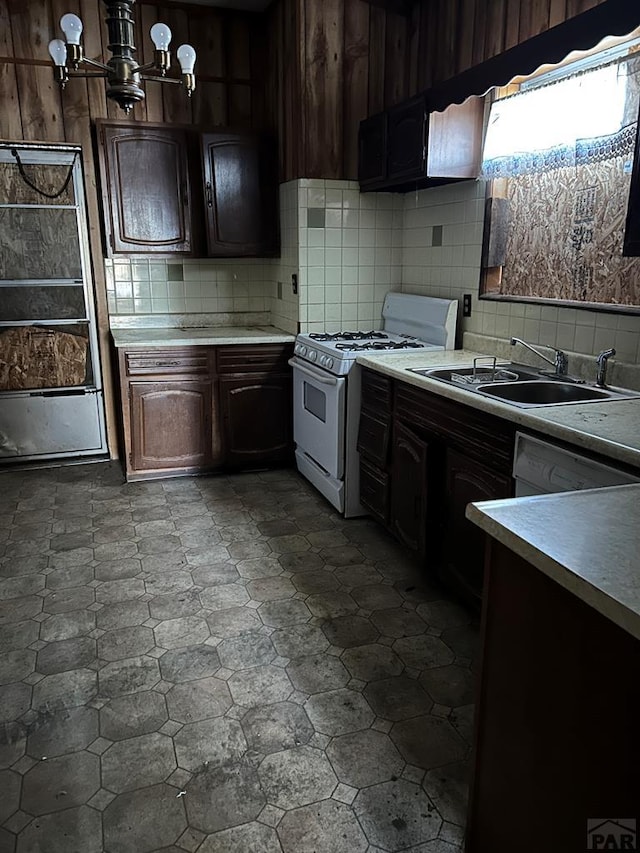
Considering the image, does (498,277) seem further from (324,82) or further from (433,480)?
(324,82)

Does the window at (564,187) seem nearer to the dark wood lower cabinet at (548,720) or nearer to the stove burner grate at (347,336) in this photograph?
the stove burner grate at (347,336)

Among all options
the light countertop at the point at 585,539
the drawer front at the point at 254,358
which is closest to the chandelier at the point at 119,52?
the drawer front at the point at 254,358

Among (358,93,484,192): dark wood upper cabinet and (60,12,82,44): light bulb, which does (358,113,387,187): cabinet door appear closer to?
(358,93,484,192): dark wood upper cabinet

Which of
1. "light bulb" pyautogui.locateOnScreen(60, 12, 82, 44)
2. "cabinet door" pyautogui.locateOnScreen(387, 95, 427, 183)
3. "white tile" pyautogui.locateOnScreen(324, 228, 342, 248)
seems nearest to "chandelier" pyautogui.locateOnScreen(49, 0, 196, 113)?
"light bulb" pyautogui.locateOnScreen(60, 12, 82, 44)

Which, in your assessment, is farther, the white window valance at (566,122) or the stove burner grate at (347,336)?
the stove burner grate at (347,336)

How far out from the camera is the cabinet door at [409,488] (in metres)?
2.67

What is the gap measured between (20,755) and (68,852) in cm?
40

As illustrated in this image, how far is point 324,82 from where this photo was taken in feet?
12.1

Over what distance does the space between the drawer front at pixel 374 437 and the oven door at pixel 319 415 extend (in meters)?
0.11

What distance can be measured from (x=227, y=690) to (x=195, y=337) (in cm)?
241

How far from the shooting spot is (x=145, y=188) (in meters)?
3.93

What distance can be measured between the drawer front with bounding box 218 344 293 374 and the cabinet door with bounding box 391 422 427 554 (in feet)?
4.36

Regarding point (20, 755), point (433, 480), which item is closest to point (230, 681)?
point (20, 755)

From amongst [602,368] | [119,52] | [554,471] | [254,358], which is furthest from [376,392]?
[119,52]
